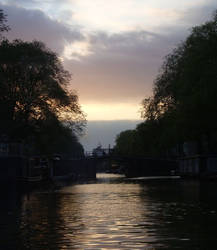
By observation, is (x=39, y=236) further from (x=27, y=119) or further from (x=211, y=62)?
(x=27, y=119)

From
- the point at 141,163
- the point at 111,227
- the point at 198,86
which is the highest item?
the point at 198,86

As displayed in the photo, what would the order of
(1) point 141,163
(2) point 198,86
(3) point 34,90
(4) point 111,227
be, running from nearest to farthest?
1. (4) point 111,227
2. (2) point 198,86
3. (3) point 34,90
4. (1) point 141,163

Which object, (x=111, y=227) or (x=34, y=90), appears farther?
(x=34, y=90)

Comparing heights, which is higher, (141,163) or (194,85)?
(194,85)

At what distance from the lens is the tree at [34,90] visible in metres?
83.1

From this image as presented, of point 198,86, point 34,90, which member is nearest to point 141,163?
point 34,90

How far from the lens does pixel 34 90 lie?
8512 centimetres

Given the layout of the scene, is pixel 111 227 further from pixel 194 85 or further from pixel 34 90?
pixel 34 90

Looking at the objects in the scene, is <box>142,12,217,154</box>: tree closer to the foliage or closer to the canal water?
the foliage

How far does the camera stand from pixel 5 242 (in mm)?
21484

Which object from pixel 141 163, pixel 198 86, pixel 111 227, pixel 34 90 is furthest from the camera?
pixel 141 163

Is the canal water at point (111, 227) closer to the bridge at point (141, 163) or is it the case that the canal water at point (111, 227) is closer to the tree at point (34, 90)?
the tree at point (34, 90)

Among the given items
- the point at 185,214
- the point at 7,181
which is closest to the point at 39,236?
the point at 185,214

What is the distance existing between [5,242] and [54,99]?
65108mm
